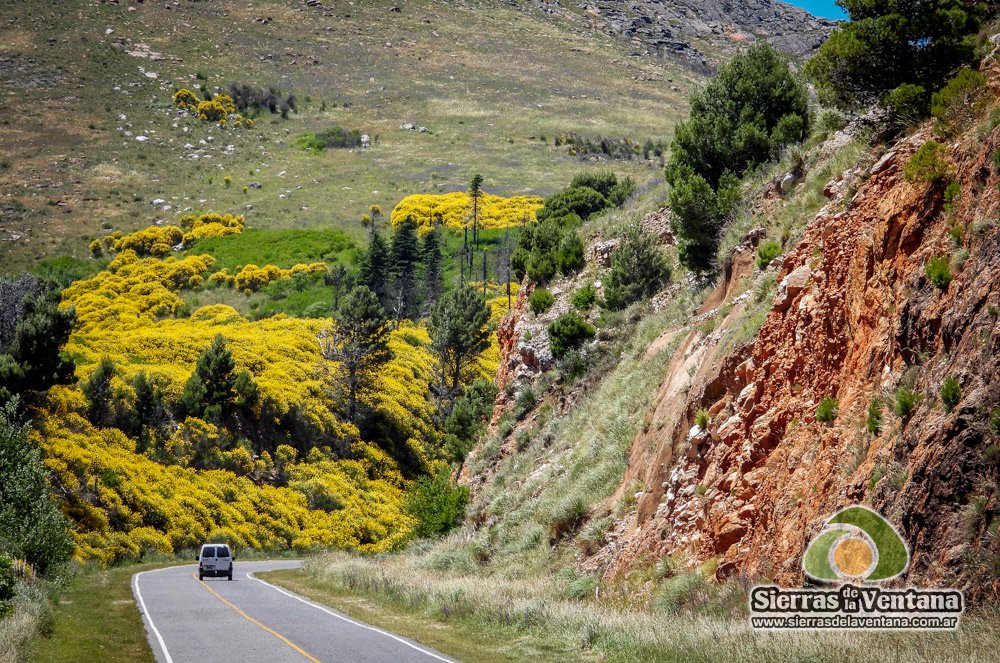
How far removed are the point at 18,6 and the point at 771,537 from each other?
181575 mm

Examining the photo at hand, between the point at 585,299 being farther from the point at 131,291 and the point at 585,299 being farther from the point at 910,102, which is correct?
the point at 131,291

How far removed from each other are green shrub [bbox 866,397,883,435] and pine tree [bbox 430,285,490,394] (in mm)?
50398

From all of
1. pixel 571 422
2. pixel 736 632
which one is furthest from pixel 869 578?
pixel 571 422

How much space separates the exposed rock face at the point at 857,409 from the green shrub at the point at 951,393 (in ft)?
0.23

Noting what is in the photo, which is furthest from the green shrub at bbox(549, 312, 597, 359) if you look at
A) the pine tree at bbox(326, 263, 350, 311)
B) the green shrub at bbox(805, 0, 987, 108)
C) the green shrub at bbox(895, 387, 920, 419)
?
the pine tree at bbox(326, 263, 350, 311)

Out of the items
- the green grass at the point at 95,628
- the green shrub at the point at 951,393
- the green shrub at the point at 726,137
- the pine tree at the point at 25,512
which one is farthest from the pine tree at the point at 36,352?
the green shrub at the point at 951,393

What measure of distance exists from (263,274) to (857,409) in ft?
252

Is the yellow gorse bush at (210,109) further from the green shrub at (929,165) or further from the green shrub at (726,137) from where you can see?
the green shrub at (929,165)

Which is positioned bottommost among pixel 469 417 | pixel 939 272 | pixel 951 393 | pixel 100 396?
pixel 469 417

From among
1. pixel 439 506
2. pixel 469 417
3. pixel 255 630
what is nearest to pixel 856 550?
pixel 255 630

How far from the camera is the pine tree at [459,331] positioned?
204 ft

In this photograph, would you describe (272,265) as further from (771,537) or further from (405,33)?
(405,33)

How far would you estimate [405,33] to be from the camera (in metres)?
180

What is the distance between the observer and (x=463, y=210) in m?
103
